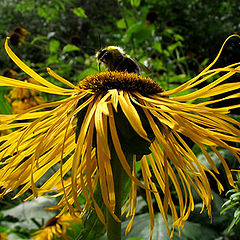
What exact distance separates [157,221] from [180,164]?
0.58 meters

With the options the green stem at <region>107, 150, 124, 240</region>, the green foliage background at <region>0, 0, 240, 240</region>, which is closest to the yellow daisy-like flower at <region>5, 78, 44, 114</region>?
the green foliage background at <region>0, 0, 240, 240</region>

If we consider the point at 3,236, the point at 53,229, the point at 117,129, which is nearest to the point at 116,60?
the point at 117,129

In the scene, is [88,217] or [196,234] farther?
[196,234]

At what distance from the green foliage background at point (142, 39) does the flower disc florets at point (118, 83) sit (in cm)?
18

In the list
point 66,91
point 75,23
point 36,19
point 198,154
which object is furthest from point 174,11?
point 66,91

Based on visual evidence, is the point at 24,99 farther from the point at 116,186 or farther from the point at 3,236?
the point at 116,186

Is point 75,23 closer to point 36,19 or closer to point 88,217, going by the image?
point 36,19

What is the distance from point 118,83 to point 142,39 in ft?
5.14

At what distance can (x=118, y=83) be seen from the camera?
65 cm

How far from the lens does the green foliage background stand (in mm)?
1134

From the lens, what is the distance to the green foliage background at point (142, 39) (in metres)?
1.13

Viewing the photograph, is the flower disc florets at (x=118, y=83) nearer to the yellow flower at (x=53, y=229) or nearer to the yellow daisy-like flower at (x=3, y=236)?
the yellow flower at (x=53, y=229)

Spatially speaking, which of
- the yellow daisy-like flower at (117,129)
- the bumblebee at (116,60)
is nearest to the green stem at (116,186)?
the yellow daisy-like flower at (117,129)

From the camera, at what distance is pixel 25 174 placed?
0.57 meters
